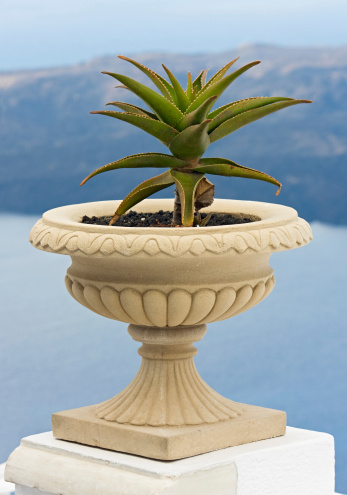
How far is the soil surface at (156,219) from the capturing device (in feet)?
9.86

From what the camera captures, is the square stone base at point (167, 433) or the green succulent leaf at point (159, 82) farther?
the green succulent leaf at point (159, 82)

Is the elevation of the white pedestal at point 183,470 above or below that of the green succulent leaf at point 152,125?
below

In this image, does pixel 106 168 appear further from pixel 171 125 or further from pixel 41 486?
pixel 41 486

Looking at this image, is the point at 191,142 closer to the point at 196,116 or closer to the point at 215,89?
the point at 196,116

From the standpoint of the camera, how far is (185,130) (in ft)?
9.09

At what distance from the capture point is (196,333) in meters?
2.90

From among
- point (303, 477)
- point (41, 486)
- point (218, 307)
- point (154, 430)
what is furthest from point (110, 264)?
point (303, 477)

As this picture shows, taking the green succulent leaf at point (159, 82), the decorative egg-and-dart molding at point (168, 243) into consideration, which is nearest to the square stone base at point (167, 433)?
the decorative egg-and-dart molding at point (168, 243)

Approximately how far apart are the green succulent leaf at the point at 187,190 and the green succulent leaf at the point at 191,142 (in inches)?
2.4

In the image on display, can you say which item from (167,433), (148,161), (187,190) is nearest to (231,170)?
(187,190)

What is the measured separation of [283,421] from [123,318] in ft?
2.25

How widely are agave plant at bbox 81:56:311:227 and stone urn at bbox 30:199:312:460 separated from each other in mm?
201

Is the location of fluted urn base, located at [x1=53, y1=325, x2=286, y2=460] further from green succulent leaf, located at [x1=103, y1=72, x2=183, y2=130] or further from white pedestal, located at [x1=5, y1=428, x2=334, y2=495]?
green succulent leaf, located at [x1=103, y1=72, x2=183, y2=130]

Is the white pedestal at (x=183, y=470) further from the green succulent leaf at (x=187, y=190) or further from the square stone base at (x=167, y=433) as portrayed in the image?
the green succulent leaf at (x=187, y=190)
